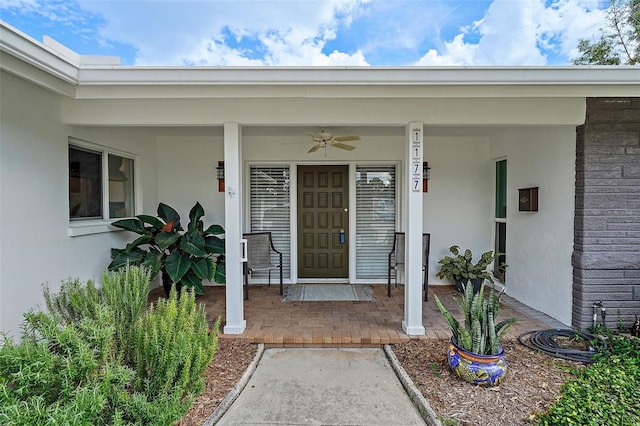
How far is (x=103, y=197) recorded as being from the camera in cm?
452

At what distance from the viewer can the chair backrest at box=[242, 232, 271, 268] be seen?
18.2 ft

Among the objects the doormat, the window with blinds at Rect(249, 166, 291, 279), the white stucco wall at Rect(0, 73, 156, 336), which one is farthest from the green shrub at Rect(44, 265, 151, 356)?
the window with blinds at Rect(249, 166, 291, 279)

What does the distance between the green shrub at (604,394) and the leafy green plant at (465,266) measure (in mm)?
2064

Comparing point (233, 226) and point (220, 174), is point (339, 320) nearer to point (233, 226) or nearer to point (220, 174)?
point (233, 226)

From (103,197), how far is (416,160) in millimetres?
4068

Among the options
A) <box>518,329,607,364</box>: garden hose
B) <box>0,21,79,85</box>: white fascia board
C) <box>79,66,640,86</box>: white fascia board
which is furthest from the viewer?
<box>518,329,607,364</box>: garden hose

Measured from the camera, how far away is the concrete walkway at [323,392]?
2.45 meters

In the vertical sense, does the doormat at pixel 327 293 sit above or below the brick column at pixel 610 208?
below

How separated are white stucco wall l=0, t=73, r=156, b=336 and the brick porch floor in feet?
5.87

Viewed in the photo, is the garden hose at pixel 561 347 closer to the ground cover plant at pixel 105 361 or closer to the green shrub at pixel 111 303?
the ground cover plant at pixel 105 361

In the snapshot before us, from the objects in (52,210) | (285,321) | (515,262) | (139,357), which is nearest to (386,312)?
(285,321)

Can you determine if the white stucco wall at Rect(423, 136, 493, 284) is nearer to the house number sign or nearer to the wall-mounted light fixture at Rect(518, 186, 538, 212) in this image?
the wall-mounted light fixture at Rect(518, 186, 538, 212)

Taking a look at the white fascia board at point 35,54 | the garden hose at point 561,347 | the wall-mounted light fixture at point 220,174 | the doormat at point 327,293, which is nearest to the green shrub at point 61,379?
the white fascia board at point 35,54

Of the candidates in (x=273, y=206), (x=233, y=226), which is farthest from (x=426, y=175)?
(x=233, y=226)
